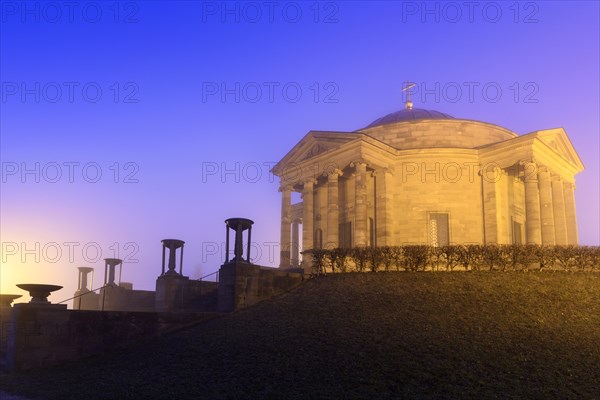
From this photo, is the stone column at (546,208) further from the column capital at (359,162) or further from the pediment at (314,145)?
the pediment at (314,145)

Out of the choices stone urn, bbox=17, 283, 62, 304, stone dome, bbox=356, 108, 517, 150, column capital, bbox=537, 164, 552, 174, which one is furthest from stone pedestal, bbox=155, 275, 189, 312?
column capital, bbox=537, 164, 552, 174

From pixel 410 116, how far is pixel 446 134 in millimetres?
4790

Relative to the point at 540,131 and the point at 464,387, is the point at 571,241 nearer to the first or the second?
the point at 540,131

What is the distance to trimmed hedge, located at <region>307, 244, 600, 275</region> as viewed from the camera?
73.3 feet

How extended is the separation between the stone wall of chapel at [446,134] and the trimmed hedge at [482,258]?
14667mm

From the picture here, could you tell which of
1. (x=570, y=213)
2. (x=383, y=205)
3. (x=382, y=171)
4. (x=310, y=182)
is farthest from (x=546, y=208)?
(x=310, y=182)

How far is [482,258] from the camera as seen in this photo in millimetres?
22547

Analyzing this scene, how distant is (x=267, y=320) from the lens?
17516mm

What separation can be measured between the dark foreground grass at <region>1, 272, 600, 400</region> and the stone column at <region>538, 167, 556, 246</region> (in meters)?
12.2

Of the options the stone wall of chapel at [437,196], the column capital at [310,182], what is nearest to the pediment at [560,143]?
the stone wall of chapel at [437,196]

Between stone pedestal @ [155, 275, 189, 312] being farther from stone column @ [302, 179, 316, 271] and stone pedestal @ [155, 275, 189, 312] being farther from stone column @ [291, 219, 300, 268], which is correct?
stone column @ [291, 219, 300, 268]

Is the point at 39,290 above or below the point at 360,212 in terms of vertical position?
below

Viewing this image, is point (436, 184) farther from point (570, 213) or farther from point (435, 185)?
point (570, 213)

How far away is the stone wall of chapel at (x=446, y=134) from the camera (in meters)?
36.4
